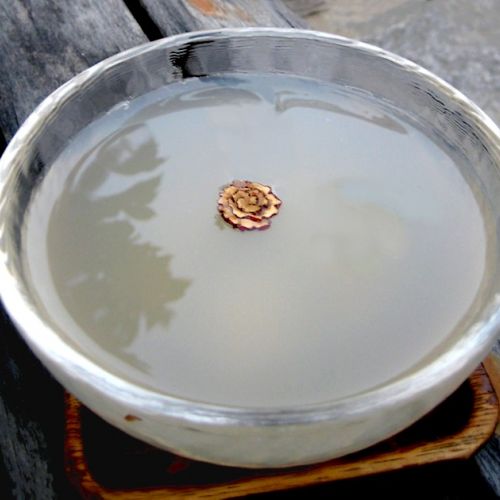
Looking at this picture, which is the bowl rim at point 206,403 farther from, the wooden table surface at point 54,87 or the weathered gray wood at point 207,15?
the weathered gray wood at point 207,15

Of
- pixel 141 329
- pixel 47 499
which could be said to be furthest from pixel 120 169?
pixel 47 499

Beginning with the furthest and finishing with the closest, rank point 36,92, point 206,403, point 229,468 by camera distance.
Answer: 1. point 36,92
2. point 229,468
3. point 206,403

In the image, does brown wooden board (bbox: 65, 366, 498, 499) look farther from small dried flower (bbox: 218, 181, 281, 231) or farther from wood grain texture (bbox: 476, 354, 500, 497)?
small dried flower (bbox: 218, 181, 281, 231)

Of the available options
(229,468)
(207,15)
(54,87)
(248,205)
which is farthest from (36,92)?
(229,468)

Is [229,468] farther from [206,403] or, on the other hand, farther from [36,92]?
[36,92]

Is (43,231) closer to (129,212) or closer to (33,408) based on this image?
(129,212)

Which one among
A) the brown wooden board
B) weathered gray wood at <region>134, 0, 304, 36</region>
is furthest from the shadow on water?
weathered gray wood at <region>134, 0, 304, 36</region>
